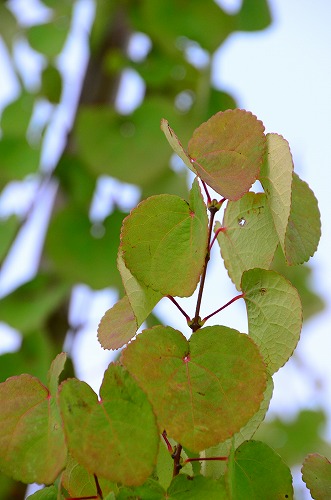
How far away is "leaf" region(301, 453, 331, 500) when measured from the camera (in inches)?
6.9

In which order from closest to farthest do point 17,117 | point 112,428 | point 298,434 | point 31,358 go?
point 112,428 < point 31,358 < point 17,117 < point 298,434

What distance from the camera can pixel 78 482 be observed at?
18 cm

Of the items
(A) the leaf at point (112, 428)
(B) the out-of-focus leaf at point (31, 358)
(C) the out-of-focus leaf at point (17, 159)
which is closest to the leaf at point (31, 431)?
(A) the leaf at point (112, 428)

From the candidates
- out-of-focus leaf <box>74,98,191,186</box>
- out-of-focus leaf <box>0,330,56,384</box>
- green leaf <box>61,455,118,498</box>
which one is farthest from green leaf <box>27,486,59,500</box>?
out-of-focus leaf <box>74,98,191,186</box>

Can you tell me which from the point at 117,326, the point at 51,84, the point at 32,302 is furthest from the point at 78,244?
the point at 117,326

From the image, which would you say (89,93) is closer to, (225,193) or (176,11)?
(176,11)

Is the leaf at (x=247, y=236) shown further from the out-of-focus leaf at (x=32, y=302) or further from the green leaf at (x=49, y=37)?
the green leaf at (x=49, y=37)

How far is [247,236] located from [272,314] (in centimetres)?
2

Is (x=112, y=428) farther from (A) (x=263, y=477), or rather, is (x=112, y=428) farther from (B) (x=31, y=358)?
(B) (x=31, y=358)

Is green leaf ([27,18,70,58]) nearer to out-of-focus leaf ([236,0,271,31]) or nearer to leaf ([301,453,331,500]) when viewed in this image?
out-of-focus leaf ([236,0,271,31])

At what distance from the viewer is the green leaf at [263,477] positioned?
169 millimetres

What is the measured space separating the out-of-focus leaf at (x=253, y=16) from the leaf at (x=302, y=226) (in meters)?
0.47

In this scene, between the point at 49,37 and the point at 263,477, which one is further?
the point at 49,37

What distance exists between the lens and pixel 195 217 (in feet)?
0.56
